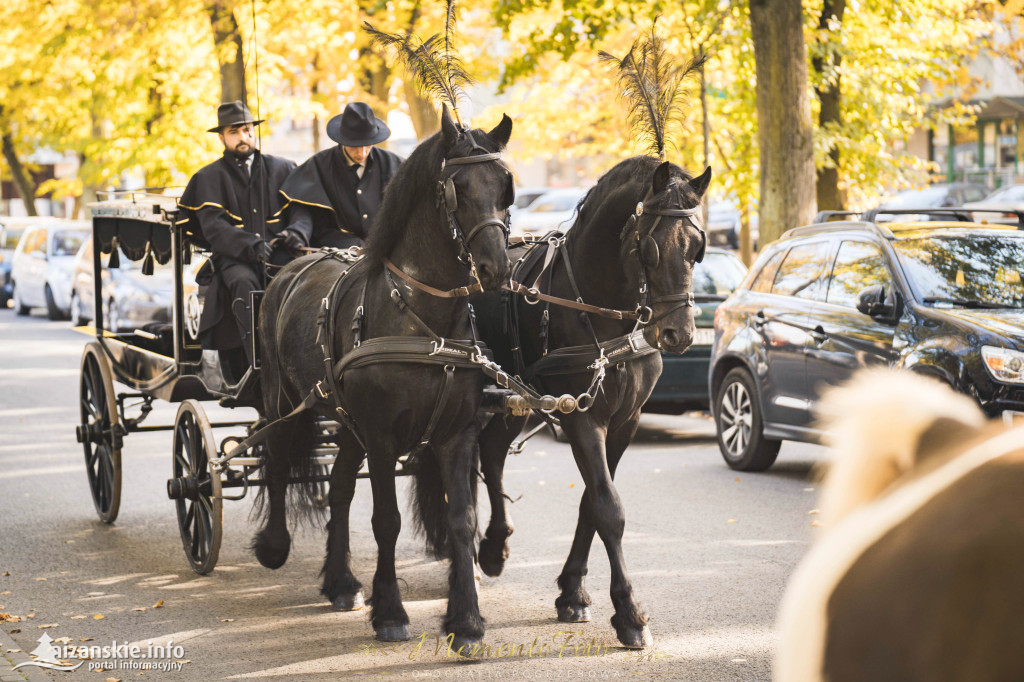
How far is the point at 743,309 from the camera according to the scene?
1004 cm

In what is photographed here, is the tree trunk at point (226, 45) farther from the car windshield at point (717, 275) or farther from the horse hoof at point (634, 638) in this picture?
the horse hoof at point (634, 638)

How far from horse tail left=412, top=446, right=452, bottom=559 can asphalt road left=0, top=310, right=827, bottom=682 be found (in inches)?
13.1

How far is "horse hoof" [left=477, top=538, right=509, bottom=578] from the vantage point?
6547 mm

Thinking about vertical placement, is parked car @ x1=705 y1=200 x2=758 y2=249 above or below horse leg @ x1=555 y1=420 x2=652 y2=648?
above

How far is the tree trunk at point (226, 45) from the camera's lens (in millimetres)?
18969

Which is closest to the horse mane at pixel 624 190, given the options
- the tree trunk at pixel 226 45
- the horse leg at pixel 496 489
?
the horse leg at pixel 496 489

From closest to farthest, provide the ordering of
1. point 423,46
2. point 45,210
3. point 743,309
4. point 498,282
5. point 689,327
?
point 498,282
point 689,327
point 423,46
point 743,309
point 45,210

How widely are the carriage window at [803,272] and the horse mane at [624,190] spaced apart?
4127mm

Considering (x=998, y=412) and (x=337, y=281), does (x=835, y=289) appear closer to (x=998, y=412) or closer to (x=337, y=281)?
(x=998, y=412)

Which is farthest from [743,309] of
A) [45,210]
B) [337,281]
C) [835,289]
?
[45,210]

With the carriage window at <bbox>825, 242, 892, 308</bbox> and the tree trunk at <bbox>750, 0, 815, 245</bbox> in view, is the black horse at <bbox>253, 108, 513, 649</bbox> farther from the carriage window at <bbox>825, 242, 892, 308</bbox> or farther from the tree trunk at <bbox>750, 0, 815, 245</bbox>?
the tree trunk at <bbox>750, 0, 815, 245</bbox>

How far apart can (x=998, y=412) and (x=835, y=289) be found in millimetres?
1990

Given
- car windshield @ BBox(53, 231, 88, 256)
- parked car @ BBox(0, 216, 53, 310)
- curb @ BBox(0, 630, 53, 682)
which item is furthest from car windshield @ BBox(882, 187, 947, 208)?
curb @ BBox(0, 630, 53, 682)

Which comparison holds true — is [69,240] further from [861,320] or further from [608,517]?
[608,517]
